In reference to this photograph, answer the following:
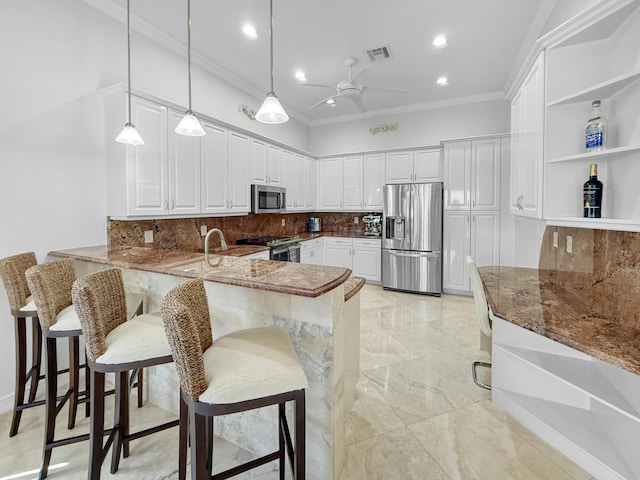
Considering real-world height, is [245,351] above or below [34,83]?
below

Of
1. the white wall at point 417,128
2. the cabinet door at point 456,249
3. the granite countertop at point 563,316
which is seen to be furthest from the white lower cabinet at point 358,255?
the granite countertop at point 563,316

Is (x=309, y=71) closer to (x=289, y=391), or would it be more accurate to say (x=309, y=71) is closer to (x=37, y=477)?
(x=289, y=391)

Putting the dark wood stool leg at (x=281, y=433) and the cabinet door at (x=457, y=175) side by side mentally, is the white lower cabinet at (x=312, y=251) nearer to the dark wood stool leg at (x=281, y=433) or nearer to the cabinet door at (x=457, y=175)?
the cabinet door at (x=457, y=175)

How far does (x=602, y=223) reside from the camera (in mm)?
1565

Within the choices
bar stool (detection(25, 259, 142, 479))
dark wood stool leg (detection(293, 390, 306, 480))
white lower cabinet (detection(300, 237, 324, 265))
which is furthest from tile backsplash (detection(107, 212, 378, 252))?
dark wood stool leg (detection(293, 390, 306, 480))

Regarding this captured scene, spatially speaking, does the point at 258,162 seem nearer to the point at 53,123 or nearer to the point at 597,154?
the point at 53,123

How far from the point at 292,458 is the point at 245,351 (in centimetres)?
53

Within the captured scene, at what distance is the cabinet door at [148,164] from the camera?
2.66 m

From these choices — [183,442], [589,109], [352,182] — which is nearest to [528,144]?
[589,109]

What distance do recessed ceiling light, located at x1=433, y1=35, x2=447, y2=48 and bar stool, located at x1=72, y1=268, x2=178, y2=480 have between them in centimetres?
375

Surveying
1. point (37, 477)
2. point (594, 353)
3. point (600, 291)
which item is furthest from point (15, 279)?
point (600, 291)

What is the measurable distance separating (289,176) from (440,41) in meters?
2.78

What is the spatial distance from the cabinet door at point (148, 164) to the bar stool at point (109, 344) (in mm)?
1363

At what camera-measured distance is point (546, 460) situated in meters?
1.71
